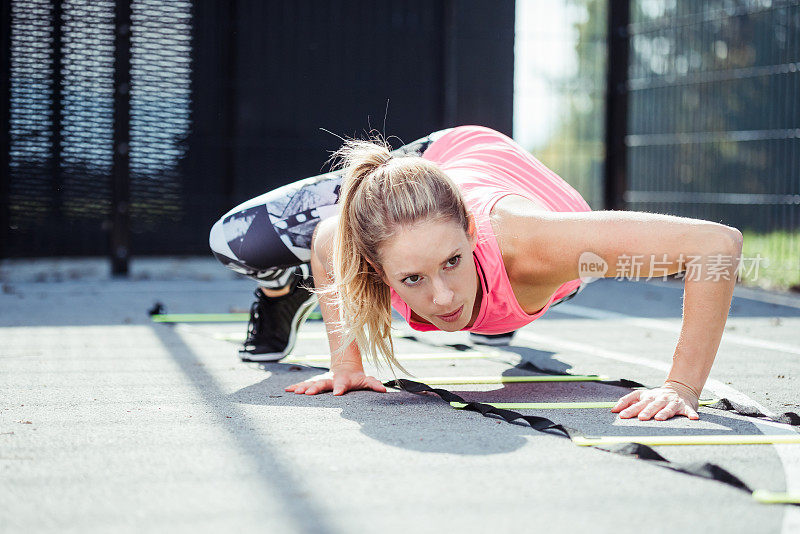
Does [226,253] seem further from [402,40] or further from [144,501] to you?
[402,40]

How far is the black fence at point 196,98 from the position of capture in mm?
7293

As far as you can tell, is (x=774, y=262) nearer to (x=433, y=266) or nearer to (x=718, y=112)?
(x=718, y=112)

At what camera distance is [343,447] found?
2.17m

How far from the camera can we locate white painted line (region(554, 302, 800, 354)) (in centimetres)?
393

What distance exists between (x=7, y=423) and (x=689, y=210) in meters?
5.79

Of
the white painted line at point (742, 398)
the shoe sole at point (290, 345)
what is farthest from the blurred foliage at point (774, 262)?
the shoe sole at point (290, 345)

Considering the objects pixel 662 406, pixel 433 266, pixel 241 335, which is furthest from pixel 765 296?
pixel 433 266

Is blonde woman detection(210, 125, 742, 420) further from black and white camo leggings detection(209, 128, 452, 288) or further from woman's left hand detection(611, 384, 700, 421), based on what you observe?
black and white camo leggings detection(209, 128, 452, 288)

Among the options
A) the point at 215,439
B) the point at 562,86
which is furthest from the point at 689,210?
the point at 215,439

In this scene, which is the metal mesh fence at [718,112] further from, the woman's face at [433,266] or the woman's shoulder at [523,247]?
the woman's face at [433,266]

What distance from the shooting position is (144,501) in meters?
1.75

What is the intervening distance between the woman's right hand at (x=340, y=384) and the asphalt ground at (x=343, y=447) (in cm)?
3

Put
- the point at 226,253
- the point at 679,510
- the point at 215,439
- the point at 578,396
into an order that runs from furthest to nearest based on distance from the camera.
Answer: the point at 226,253 → the point at 578,396 → the point at 215,439 → the point at 679,510

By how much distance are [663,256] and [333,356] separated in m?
1.09
